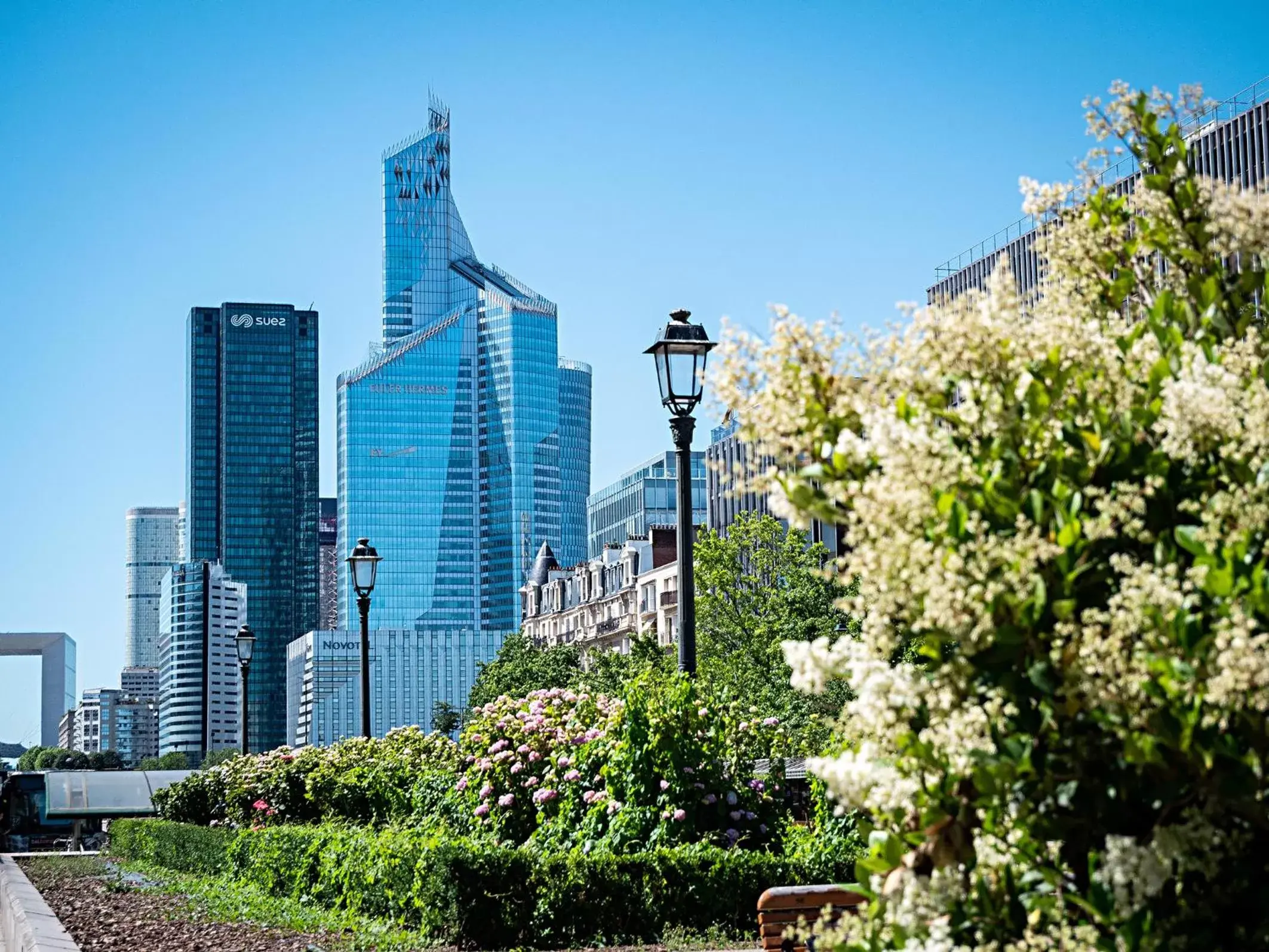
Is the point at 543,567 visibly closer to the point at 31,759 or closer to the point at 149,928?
the point at 31,759

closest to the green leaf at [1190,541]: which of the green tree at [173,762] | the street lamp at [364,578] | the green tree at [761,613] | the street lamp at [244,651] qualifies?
the street lamp at [364,578]

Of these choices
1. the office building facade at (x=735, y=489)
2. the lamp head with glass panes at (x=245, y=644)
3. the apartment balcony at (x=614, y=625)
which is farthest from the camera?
the apartment balcony at (x=614, y=625)

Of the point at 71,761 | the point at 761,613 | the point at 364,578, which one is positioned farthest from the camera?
the point at 71,761

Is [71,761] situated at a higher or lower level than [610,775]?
lower

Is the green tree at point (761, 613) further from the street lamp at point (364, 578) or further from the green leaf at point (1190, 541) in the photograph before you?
the green leaf at point (1190, 541)

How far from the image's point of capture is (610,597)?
368 ft

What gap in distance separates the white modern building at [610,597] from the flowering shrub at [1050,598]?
86.4m

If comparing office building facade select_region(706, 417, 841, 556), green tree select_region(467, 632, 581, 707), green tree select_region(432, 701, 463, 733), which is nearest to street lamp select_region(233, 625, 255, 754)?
office building facade select_region(706, 417, 841, 556)

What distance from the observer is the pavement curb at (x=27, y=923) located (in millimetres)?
12398

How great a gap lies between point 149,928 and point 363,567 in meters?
9.79

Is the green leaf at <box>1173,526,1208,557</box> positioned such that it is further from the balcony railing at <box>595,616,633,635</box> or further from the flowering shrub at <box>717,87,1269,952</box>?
the balcony railing at <box>595,616,633,635</box>

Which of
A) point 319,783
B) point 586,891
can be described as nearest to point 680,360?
point 586,891

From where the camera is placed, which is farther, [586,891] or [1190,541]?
[586,891]

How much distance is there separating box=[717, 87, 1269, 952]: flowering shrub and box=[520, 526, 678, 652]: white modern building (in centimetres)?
8643
